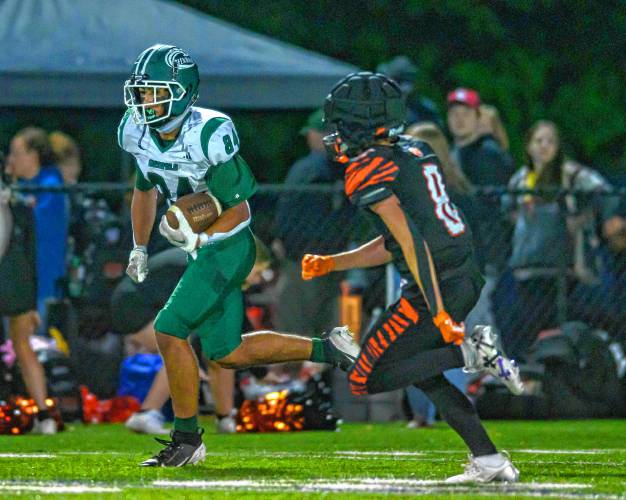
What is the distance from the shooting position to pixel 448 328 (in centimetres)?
716

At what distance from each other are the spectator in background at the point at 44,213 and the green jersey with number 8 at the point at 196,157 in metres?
4.34

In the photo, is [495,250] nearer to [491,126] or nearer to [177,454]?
[491,126]

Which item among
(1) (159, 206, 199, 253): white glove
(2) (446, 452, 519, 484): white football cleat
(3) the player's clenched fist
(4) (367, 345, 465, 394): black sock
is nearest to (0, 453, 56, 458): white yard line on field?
(1) (159, 206, 199, 253): white glove

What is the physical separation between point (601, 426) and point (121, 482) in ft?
16.7

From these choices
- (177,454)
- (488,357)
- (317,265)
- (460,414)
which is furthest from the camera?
(177,454)

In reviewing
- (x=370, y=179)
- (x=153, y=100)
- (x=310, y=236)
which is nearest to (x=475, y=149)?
(x=310, y=236)

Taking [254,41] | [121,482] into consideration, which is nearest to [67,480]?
[121,482]

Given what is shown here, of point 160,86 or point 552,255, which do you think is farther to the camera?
point 552,255

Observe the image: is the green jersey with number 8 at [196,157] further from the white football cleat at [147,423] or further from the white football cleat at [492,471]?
the white football cleat at [147,423]

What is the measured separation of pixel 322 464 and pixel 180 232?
1.29 m

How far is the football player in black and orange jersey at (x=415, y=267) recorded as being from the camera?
286 inches

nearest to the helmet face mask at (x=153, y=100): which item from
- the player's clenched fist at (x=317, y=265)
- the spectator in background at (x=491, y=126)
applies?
the player's clenched fist at (x=317, y=265)

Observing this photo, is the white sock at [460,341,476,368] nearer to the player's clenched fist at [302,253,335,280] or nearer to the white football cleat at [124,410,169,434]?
the player's clenched fist at [302,253,335,280]

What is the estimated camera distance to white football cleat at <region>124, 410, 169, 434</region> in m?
11.0
